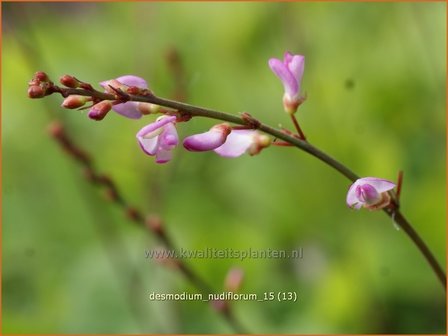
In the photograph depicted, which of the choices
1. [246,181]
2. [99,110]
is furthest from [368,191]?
[246,181]

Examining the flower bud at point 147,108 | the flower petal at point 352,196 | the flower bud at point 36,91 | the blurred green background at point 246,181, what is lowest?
the blurred green background at point 246,181

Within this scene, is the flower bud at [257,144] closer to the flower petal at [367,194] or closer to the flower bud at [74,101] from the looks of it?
the flower petal at [367,194]

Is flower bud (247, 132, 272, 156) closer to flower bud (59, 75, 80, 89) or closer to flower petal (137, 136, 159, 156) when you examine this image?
flower petal (137, 136, 159, 156)

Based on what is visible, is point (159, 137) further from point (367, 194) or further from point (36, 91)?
point (367, 194)

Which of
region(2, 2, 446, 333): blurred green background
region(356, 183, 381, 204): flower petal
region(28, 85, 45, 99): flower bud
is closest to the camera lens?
region(28, 85, 45, 99): flower bud

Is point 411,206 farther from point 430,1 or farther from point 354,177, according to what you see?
point 354,177

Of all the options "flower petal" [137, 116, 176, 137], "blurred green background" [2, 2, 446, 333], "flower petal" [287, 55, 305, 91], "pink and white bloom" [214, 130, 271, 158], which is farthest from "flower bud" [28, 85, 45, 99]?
"blurred green background" [2, 2, 446, 333]

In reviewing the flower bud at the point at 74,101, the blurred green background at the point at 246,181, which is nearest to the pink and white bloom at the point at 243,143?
the flower bud at the point at 74,101
